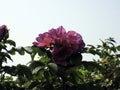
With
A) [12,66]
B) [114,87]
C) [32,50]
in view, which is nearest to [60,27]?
[32,50]

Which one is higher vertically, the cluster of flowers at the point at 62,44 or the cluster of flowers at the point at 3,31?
the cluster of flowers at the point at 3,31

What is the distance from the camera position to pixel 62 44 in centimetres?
396

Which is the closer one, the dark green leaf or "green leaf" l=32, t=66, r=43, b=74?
"green leaf" l=32, t=66, r=43, b=74

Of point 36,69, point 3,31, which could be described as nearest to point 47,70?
point 36,69

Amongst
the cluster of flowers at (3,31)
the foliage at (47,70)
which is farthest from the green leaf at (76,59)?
the cluster of flowers at (3,31)

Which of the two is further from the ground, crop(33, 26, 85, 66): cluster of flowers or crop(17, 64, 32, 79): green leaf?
crop(33, 26, 85, 66): cluster of flowers

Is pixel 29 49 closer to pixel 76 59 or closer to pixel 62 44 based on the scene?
pixel 62 44

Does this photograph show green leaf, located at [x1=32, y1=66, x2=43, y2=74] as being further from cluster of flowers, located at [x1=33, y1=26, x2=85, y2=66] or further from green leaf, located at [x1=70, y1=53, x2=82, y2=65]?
green leaf, located at [x1=70, y1=53, x2=82, y2=65]

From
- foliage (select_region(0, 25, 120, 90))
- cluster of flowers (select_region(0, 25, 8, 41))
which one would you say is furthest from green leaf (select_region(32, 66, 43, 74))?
cluster of flowers (select_region(0, 25, 8, 41))

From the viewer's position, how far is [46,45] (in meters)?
3.99

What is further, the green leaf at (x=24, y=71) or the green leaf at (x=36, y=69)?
the green leaf at (x=24, y=71)

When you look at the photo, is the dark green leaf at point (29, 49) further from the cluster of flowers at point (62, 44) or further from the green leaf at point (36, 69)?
the green leaf at point (36, 69)

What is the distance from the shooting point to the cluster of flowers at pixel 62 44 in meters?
3.90

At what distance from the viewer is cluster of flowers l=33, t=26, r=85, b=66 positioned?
3904mm
